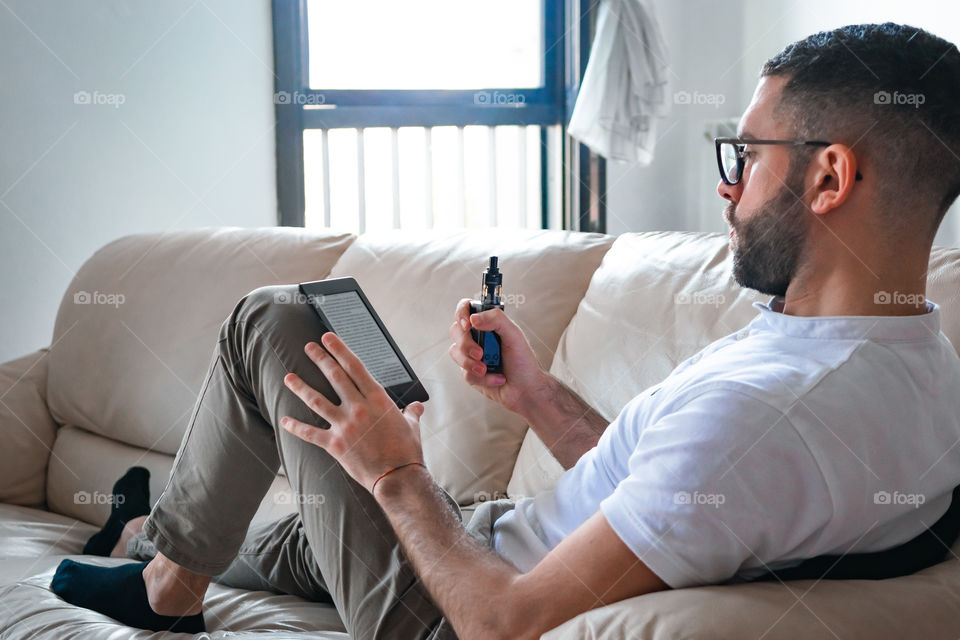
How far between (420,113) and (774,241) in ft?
7.94

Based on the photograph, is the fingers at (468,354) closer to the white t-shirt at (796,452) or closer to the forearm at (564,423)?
the forearm at (564,423)

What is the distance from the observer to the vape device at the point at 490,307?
1.25 m

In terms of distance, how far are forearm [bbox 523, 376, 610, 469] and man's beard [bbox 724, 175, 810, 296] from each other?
1.21ft

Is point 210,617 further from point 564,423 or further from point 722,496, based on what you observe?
point 722,496

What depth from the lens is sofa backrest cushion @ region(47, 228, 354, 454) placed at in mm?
1844

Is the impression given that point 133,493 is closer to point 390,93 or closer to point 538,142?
point 390,93

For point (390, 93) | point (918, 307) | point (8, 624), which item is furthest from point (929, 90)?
point (390, 93)

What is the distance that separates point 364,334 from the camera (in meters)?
1.25

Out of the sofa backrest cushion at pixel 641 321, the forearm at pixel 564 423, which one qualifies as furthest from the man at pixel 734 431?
the sofa backrest cushion at pixel 641 321

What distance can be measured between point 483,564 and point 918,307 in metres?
0.51

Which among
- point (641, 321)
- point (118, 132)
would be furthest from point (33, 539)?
point (118, 132)

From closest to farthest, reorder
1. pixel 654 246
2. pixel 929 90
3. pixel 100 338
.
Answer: pixel 929 90 → pixel 654 246 → pixel 100 338

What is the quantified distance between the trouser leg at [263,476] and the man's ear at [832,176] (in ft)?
1.80

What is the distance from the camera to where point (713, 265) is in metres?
1.47
